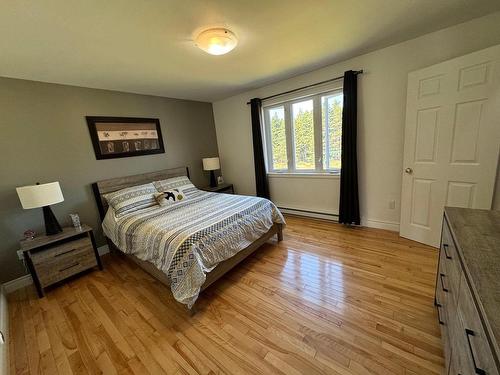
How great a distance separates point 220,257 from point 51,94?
111 inches

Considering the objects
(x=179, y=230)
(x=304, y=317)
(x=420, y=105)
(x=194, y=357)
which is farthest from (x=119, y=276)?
(x=420, y=105)

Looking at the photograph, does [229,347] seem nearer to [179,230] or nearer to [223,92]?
[179,230]

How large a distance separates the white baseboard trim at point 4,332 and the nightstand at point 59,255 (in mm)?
250

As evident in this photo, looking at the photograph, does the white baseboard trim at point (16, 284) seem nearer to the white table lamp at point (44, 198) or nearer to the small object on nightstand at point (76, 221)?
the white table lamp at point (44, 198)

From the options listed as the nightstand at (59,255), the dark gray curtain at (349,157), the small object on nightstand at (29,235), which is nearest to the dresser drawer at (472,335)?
the dark gray curtain at (349,157)

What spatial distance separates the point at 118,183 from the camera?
3.03 meters

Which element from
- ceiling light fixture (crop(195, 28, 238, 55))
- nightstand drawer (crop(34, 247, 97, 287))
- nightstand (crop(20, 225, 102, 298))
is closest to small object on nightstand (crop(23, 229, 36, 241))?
nightstand (crop(20, 225, 102, 298))

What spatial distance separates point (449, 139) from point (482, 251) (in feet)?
5.65

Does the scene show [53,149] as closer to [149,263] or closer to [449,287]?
[149,263]

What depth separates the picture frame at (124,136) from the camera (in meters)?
2.86

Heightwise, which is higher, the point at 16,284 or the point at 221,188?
the point at 221,188

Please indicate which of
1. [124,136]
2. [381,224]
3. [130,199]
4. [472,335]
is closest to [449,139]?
[381,224]

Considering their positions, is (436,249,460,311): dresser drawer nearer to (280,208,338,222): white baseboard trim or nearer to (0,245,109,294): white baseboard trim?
(280,208,338,222): white baseboard trim

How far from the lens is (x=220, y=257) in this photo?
1.94 meters
